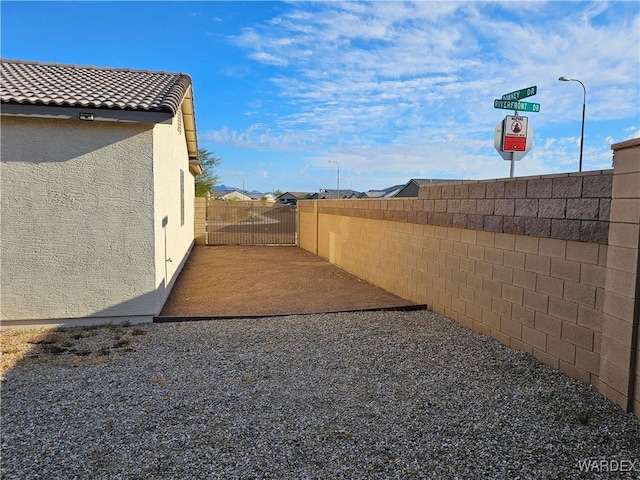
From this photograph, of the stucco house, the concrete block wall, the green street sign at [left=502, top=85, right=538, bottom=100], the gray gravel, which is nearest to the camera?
the gray gravel

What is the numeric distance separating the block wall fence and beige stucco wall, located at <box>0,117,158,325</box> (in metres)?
5.04

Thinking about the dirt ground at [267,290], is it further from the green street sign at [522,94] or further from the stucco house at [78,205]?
the green street sign at [522,94]

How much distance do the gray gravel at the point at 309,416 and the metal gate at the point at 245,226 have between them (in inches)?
656

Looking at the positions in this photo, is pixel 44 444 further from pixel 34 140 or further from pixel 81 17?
pixel 81 17

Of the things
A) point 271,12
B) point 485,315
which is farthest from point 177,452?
point 271,12

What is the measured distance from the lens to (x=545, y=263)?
5.01m

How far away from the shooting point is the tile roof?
6.35 metres

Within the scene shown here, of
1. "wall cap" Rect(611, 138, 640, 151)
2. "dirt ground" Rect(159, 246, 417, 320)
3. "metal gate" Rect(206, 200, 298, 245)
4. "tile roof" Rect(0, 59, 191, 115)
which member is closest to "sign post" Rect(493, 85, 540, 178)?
"dirt ground" Rect(159, 246, 417, 320)

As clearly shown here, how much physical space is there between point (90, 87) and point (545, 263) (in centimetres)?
811

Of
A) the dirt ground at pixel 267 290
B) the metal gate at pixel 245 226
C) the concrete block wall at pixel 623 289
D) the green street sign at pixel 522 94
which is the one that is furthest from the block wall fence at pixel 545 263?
the metal gate at pixel 245 226

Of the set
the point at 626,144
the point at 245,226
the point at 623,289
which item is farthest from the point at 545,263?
the point at 245,226

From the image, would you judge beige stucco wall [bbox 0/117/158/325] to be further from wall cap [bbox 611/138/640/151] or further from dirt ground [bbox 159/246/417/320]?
wall cap [bbox 611/138/640/151]

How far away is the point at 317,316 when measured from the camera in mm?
7406

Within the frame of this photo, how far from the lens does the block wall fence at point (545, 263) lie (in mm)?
3793
